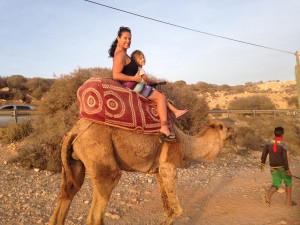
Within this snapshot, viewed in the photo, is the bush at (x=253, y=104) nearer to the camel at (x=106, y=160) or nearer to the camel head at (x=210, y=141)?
the camel head at (x=210, y=141)

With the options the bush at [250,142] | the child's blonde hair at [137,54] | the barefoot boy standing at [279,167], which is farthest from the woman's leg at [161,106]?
the bush at [250,142]

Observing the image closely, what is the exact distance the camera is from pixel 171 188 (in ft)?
17.5

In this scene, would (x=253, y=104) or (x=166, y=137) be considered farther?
(x=253, y=104)

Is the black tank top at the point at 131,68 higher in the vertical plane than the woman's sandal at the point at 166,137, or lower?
higher

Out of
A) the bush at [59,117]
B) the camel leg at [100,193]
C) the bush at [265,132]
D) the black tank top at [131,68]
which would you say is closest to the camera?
the camel leg at [100,193]

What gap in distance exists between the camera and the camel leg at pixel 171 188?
530 centimetres

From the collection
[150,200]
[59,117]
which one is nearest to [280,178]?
[150,200]

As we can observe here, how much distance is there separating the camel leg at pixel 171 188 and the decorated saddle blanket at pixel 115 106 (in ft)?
2.16

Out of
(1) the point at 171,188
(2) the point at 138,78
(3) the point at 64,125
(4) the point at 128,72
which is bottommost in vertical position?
(1) the point at 171,188

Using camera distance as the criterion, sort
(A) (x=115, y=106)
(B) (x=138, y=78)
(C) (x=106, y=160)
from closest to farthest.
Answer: (C) (x=106, y=160)
(A) (x=115, y=106)
(B) (x=138, y=78)

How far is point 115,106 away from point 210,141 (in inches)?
92.8

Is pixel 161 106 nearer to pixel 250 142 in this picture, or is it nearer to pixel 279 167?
pixel 279 167

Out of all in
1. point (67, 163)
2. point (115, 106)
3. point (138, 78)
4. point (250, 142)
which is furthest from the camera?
point (250, 142)

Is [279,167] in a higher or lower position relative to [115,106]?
lower
